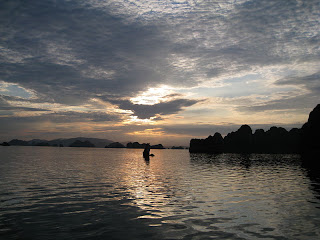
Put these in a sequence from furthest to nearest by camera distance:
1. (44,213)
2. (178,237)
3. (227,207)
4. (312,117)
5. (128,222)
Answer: (312,117) → (227,207) → (44,213) → (128,222) → (178,237)

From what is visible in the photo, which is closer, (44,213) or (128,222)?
(128,222)

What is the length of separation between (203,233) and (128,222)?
16.1 feet

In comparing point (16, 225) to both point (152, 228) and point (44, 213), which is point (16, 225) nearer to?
point (44, 213)

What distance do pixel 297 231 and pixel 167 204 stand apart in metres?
9.52

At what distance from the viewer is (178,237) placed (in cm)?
1107

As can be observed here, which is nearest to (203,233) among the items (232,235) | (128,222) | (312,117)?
(232,235)

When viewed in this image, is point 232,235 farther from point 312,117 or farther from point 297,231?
point 312,117

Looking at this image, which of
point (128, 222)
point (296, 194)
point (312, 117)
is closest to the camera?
point (128, 222)

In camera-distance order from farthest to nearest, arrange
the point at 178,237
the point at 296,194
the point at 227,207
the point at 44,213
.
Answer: the point at 296,194, the point at 227,207, the point at 44,213, the point at 178,237

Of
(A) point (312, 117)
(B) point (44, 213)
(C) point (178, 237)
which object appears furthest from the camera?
(A) point (312, 117)

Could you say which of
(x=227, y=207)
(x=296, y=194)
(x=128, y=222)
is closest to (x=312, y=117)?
(x=296, y=194)

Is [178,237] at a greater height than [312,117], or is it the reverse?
[312,117]

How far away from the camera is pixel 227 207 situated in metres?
17.2

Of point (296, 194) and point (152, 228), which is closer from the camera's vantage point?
point (152, 228)
